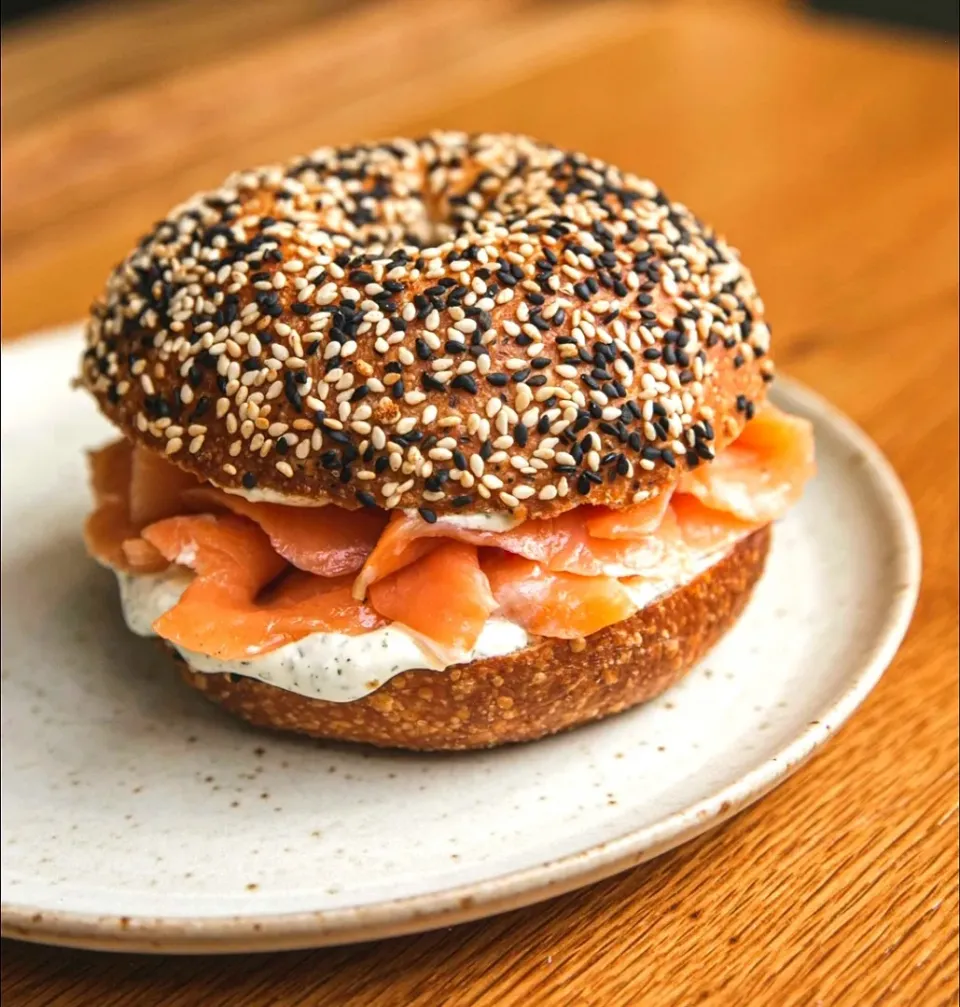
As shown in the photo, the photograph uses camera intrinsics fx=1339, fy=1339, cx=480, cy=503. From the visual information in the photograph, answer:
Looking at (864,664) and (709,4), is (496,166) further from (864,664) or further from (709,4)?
(709,4)

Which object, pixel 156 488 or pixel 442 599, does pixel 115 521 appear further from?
pixel 442 599

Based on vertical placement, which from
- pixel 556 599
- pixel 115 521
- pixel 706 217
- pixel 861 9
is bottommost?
pixel 861 9

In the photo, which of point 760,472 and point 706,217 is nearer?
point 760,472

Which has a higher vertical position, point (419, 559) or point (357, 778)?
point (419, 559)

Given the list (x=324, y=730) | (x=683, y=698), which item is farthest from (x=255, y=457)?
(x=683, y=698)

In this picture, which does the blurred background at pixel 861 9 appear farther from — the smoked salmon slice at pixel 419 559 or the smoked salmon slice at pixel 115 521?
the smoked salmon slice at pixel 419 559

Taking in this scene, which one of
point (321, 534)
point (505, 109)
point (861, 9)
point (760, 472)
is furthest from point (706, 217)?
point (861, 9)

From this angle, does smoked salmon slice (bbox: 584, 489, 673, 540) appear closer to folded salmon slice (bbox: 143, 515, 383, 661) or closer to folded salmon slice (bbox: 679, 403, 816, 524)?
folded salmon slice (bbox: 679, 403, 816, 524)
